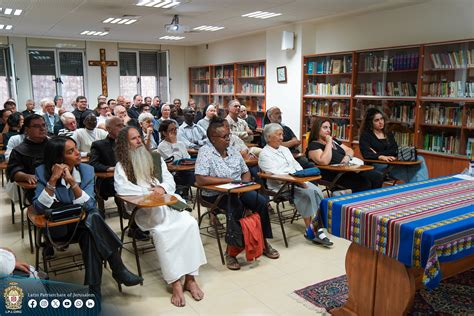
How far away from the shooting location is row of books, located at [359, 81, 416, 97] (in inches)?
244

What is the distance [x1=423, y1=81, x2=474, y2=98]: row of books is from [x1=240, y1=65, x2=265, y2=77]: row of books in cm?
434

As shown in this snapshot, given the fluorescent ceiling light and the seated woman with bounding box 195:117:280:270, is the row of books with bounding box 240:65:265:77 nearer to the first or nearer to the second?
the fluorescent ceiling light

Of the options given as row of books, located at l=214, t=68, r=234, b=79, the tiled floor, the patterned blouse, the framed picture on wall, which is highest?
row of books, located at l=214, t=68, r=234, b=79

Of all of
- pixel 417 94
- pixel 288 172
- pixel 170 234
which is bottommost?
pixel 170 234

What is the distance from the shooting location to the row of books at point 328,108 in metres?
7.37

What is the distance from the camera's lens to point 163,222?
310 cm

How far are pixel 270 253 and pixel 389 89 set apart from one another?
407 centimetres

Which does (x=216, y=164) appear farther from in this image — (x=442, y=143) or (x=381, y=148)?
(x=442, y=143)

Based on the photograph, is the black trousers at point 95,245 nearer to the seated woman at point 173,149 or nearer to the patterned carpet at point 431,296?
the patterned carpet at point 431,296

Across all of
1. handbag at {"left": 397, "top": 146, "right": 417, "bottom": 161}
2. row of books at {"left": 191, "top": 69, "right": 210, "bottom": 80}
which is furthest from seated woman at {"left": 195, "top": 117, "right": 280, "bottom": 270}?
row of books at {"left": 191, "top": 69, "right": 210, "bottom": 80}

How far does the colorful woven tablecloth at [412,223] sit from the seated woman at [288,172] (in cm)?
113

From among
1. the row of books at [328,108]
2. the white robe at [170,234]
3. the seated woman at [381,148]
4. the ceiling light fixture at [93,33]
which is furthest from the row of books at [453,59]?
the ceiling light fixture at [93,33]

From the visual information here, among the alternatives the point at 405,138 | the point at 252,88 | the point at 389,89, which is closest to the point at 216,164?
the point at 405,138

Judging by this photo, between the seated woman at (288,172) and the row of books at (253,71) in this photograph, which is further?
the row of books at (253,71)
